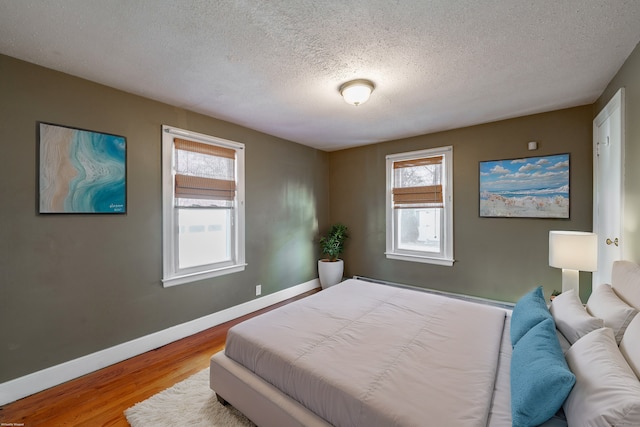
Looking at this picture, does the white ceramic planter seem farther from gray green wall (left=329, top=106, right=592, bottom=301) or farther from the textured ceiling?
the textured ceiling

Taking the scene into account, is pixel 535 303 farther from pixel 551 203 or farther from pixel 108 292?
pixel 108 292

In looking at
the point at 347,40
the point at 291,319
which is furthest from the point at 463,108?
the point at 291,319

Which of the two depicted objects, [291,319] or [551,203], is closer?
[291,319]

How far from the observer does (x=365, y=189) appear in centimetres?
445

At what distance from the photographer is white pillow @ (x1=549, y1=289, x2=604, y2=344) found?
4.39ft

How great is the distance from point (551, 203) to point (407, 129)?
73.4 inches

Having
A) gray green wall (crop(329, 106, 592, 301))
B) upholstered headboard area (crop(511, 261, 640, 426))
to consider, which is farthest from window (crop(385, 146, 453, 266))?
upholstered headboard area (crop(511, 261, 640, 426))

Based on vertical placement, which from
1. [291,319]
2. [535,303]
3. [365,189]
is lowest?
[291,319]

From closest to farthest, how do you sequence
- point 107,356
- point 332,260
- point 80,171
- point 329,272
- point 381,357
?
point 381,357 < point 80,171 < point 107,356 < point 329,272 < point 332,260

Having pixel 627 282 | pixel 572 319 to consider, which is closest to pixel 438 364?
pixel 572 319

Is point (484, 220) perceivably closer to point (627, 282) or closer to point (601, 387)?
point (627, 282)

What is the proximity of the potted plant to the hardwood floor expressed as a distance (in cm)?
202

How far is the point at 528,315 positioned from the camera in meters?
1.58

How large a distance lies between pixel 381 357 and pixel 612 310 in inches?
47.7
